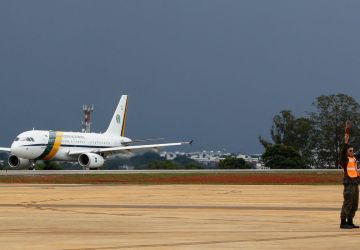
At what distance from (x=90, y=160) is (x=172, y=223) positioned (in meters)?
70.5

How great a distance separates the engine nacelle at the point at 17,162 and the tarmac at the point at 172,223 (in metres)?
58.2

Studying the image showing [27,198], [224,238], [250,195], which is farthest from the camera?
[250,195]

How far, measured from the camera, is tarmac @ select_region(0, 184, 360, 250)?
17547 millimetres

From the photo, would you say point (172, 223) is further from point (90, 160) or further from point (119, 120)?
point (119, 120)

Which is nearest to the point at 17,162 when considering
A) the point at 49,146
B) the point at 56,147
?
the point at 56,147

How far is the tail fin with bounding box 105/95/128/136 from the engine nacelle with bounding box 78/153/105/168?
12.9 m

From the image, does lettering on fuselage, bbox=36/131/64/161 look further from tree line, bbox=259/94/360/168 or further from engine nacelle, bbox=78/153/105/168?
tree line, bbox=259/94/360/168

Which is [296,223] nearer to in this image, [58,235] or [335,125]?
[58,235]

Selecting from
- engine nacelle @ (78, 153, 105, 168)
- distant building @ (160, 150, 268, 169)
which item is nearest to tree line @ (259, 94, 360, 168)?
distant building @ (160, 150, 268, 169)

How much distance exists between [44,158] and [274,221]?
70.7 m

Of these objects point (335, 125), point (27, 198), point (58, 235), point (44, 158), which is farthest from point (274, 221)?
point (335, 125)

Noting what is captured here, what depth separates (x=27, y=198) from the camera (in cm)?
3428

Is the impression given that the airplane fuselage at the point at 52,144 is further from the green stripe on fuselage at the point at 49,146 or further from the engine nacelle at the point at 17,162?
the engine nacelle at the point at 17,162

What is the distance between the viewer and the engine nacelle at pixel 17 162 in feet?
304
